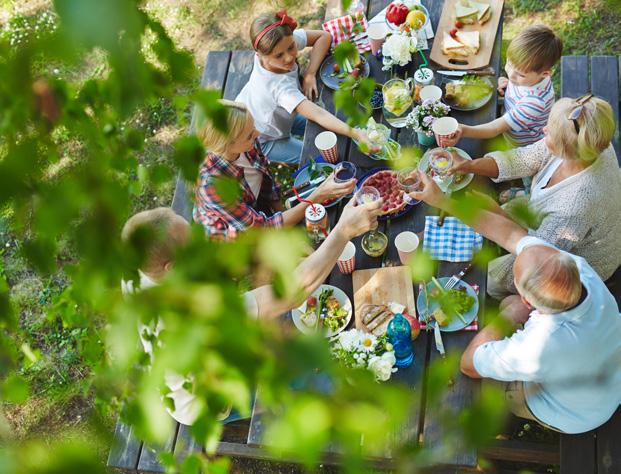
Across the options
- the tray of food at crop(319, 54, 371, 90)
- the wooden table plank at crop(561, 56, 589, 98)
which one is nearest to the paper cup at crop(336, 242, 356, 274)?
the tray of food at crop(319, 54, 371, 90)

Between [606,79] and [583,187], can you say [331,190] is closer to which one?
[583,187]

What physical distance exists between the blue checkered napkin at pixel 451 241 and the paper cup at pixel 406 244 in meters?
0.06

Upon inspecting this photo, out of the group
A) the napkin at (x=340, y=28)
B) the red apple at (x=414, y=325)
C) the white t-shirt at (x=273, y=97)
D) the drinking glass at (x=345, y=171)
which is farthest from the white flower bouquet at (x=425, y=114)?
the red apple at (x=414, y=325)

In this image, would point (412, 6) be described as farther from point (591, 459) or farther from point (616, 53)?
point (591, 459)

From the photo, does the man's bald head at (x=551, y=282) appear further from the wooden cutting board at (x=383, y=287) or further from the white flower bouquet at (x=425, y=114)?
the white flower bouquet at (x=425, y=114)

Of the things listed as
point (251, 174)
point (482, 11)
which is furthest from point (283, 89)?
point (482, 11)

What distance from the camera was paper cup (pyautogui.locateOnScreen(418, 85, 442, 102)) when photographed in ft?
11.3

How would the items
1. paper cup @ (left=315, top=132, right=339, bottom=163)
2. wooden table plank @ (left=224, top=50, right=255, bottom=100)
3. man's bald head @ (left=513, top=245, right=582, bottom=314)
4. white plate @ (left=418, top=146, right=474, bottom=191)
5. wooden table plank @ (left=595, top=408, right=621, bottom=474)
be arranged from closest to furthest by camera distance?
man's bald head @ (left=513, top=245, right=582, bottom=314) → wooden table plank @ (left=595, top=408, right=621, bottom=474) → white plate @ (left=418, top=146, right=474, bottom=191) → paper cup @ (left=315, top=132, right=339, bottom=163) → wooden table plank @ (left=224, top=50, right=255, bottom=100)

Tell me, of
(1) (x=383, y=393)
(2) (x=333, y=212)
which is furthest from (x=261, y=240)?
(2) (x=333, y=212)

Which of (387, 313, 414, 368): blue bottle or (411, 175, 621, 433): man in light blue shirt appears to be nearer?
(411, 175, 621, 433): man in light blue shirt

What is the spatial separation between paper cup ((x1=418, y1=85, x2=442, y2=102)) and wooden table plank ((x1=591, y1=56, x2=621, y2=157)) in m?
1.06

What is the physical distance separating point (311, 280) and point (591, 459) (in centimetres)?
144

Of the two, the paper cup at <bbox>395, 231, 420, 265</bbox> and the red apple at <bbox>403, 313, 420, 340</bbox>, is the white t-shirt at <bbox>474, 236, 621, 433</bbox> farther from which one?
the paper cup at <bbox>395, 231, 420, 265</bbox>

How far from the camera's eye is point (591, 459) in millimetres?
2719
